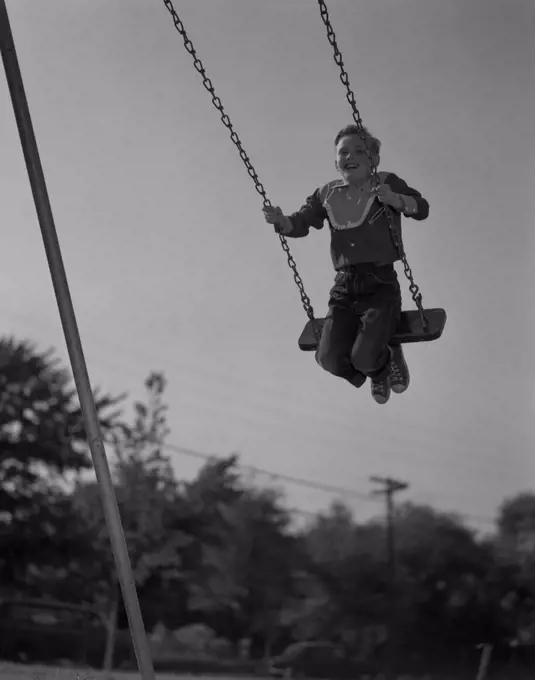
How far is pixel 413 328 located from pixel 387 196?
33.8 inches

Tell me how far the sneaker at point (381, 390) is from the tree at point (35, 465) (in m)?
21.3

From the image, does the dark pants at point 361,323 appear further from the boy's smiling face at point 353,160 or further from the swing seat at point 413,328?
the boy's smiling face at point 353,160

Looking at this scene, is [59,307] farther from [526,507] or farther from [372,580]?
[526,507]

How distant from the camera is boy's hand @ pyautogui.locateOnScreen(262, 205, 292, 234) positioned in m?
5.99

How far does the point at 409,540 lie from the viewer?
4759cm

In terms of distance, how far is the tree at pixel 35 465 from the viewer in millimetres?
26281

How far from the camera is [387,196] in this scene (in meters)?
5.50

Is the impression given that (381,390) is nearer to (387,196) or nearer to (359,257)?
(359,257)

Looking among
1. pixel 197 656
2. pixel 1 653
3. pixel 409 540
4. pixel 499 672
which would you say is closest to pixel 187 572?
pixel 1 653

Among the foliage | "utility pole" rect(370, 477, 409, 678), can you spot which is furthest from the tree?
"utility pole" rect(370, 477, 409, 678)

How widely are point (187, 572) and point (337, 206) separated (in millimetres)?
26078

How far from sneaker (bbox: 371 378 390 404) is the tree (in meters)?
21.3

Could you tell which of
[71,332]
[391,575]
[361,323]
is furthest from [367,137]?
[391,575]

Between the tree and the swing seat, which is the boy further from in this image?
the tree
